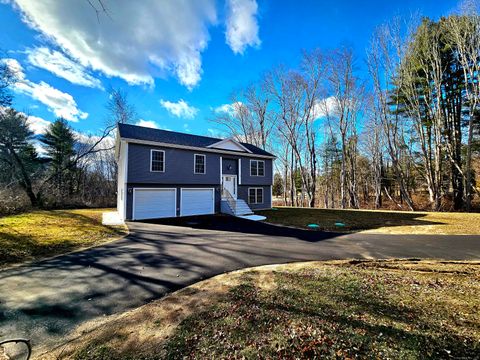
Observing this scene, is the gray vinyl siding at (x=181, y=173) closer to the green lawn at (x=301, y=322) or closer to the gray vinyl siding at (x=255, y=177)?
the gray vinyl siding at (x=255, y=177)

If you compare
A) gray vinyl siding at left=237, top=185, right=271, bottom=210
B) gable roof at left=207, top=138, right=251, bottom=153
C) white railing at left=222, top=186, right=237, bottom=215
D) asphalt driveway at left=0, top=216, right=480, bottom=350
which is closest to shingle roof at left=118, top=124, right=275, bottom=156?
gable roof at left=207, top=138, right=251, bottom=153

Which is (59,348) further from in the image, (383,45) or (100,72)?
(383,45)

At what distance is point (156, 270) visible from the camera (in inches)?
194

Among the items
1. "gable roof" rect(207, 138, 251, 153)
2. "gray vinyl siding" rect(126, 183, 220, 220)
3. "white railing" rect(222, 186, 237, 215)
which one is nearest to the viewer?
"gray vinyl siding" rect(126, 183, 220, 220)

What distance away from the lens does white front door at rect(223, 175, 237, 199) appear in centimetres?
1675

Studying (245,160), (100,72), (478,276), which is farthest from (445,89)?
(100,72)

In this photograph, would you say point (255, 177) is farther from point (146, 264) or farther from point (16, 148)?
point (16, 148)

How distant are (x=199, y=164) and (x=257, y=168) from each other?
5709 millimetres

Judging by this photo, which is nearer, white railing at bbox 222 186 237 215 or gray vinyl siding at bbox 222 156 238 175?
white railing at bbox 222 186 237 215

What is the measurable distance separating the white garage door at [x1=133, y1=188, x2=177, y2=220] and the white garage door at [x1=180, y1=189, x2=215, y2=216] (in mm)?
704

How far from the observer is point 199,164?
50.2 ft

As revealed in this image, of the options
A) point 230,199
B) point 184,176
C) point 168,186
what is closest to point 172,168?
point 184,176

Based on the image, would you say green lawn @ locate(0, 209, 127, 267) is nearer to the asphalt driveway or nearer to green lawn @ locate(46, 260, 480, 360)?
the asphalt driveway

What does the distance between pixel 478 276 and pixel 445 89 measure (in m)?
21.9
